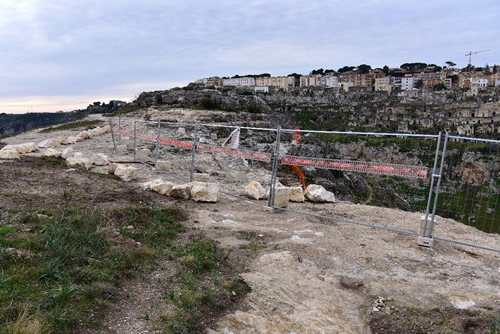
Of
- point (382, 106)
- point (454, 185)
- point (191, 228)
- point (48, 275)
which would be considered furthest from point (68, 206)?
point (382, 106)

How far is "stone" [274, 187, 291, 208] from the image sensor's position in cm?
877

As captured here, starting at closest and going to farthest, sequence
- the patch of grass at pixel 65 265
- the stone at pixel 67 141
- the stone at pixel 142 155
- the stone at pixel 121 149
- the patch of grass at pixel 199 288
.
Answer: the patch of grass at pixel 65 265 → the patch of grass at pixel 199 288 → the stone at pixel 142 155 → the stone at pixel 121 149 → the stone at pixel 67 141

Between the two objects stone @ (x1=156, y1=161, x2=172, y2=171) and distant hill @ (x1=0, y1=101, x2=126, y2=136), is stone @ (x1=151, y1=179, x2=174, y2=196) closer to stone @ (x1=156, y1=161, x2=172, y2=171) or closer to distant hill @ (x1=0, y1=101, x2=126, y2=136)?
stone @ (x1=156, y1=161, x2=172, y2=171)

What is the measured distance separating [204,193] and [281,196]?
2069 mm

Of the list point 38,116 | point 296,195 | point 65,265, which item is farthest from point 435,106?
point 65,265

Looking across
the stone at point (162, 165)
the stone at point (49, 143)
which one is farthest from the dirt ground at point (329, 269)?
the stone at point (49, 143)

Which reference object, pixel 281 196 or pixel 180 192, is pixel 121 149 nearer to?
pixel 180 192

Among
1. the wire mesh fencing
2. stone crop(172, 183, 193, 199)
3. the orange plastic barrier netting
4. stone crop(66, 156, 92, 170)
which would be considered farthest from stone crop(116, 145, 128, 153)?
the wire mesh fencing

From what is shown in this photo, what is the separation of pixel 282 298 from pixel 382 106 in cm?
13748

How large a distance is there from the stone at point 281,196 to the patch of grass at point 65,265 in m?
3.14

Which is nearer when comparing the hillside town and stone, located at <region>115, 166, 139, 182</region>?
stone, located at <region>115, 166, 139, 182</region>

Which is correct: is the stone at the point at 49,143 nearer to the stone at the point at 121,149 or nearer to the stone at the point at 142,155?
the stone at the point at 121,149

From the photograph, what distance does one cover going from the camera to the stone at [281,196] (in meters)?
8.77

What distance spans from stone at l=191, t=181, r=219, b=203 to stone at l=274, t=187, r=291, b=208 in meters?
1.66
